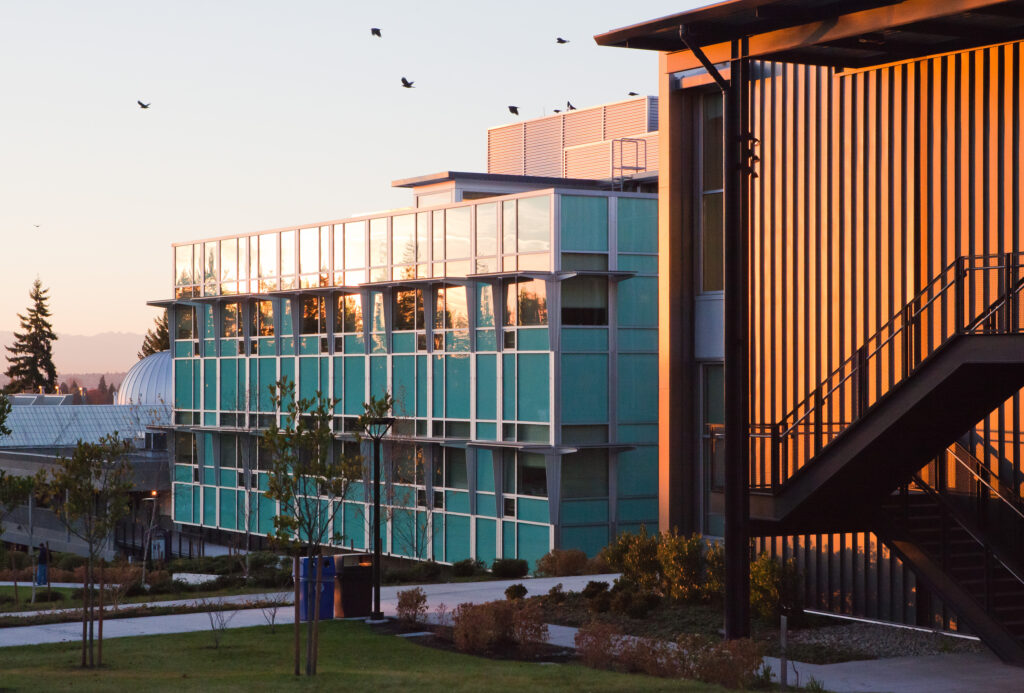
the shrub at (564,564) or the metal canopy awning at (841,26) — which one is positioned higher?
the metal canopy awning at (841,26)

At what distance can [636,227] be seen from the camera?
3675 centimetres

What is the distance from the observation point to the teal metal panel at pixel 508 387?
123 feet

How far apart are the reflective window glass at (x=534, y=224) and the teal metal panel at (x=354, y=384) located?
29.7ft

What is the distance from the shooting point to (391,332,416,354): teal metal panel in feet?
136

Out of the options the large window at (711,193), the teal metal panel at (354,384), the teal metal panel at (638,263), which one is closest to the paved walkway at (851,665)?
the large window at (711,193)

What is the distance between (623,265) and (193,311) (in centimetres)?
2224

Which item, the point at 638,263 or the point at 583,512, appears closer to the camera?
the point at 583,512

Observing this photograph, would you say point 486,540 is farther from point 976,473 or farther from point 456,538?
point 976,473

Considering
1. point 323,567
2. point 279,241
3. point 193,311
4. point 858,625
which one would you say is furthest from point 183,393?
point 858,625

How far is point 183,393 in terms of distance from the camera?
176 feet

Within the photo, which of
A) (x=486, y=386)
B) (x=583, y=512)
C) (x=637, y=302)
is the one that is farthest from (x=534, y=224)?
(x=583, y=512)

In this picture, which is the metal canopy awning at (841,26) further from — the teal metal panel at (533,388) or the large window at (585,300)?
the teal metal panel at (533,388)

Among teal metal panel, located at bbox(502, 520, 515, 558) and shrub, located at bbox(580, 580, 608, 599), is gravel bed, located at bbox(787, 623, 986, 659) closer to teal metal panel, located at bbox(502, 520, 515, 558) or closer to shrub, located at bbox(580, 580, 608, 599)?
shrub, located at bbox(580, 580, 608, 599)

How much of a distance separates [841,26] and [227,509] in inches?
Result: 1505
